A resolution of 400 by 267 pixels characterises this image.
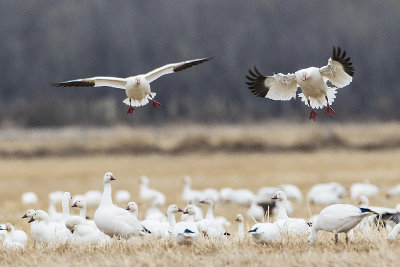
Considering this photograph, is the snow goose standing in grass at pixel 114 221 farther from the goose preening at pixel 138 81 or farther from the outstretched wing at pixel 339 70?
the outstretched wing at pixel 339 70

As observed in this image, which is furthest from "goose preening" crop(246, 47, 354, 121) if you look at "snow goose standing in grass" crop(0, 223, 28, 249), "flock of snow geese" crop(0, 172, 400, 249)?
"snow goose standing in grass" crop(0, 223, 28, 249)

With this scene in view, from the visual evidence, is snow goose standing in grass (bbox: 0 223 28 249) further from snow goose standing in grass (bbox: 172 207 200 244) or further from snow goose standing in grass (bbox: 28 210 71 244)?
snow goose standing in grass (bbox: 172 207 200 244)

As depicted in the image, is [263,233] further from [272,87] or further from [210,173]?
[210,173]

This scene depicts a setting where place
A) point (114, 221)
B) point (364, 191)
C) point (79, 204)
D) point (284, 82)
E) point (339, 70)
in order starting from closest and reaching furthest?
point (114, 221), point (79, 204), point (339, 70), point (284, 82), point (364, 191)

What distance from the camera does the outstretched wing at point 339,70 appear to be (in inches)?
331

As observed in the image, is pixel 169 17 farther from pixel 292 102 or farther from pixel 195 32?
pixel 292 102

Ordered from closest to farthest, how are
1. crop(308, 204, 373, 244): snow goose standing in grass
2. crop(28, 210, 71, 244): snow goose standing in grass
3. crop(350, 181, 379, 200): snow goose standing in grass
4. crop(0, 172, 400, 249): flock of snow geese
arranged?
crop(308, 204, 373, 244): snow goose standing in grass < crop(0, 172, 400, 249): flock of snow geese < crop(28, 210, 71, 244): snow goose standing in grass < crop(350, 181, 379, 200): snow goose standing in grass

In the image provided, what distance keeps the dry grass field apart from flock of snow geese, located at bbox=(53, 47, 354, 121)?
1733 mm

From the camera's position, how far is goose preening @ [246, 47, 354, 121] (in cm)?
853

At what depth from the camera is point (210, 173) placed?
21.7m

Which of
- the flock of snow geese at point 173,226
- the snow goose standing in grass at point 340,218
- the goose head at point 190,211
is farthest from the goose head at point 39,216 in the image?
the snow goose standing in grass at point 340,218

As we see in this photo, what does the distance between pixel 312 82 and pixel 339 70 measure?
32cm

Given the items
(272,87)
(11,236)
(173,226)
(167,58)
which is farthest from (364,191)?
(167,58)

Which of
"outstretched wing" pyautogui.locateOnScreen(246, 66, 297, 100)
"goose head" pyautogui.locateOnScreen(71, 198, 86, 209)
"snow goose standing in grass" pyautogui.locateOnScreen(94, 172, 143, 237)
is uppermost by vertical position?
"outstretched wing" pyautogui.locateOnScreen(246, 66, 297, 100)
